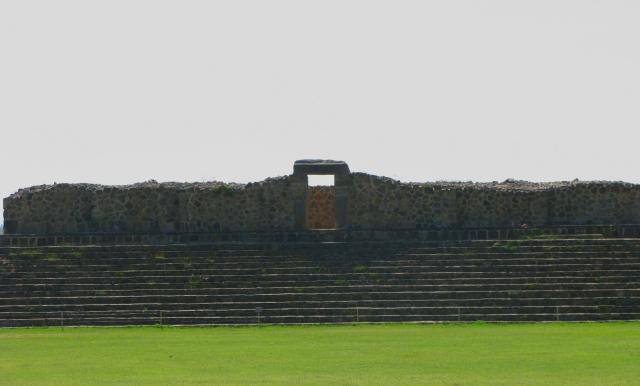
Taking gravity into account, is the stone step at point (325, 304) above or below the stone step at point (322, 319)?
above

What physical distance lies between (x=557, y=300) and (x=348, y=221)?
767cm

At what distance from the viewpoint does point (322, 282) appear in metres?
31.2

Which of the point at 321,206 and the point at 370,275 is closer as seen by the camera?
the point at 370,275

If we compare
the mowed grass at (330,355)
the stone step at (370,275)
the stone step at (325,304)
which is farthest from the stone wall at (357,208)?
the mowed grass at (330,355)

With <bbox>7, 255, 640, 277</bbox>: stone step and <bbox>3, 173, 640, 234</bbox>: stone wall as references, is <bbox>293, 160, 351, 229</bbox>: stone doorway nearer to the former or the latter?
<bbox>3, 173, 640, 234</bbox>: stone wall

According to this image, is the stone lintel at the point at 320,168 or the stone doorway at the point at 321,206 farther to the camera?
the stone doorway at the point at 321,206

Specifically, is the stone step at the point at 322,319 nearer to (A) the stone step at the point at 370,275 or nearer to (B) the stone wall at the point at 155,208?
(A) the stone step at the point at 370,275

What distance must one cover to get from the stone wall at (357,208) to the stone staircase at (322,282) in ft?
7.75

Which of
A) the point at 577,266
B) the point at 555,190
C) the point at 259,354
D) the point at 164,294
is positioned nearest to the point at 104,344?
the point at 259,354

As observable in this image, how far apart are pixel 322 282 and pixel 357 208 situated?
529 centimetres

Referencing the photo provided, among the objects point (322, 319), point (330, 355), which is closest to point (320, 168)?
point (322, 319)

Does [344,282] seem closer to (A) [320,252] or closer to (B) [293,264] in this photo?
(B) [293,264]

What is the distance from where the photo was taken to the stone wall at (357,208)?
119ft

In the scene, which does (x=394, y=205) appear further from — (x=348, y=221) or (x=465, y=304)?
(x=465, y=304)
